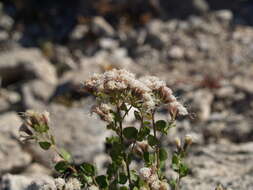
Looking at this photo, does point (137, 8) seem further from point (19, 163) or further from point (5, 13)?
point (19, 163)

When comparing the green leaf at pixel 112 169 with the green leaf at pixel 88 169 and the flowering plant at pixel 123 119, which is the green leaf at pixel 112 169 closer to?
the flowering plant at pixel 123 119

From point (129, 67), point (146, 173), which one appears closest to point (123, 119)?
point (146, 173)

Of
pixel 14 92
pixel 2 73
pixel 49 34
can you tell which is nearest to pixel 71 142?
pixel 14 92

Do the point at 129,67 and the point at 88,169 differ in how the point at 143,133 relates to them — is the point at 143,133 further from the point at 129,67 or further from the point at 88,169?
the point at 129,67

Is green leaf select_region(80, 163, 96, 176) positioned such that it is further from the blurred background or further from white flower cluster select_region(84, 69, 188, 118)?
the blurred background

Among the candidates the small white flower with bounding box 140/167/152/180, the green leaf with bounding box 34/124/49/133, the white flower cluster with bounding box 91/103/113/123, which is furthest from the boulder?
the small white flower with bounding box 140/167/152/180

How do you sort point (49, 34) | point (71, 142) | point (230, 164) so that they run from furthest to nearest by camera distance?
point (49, 34) → point (71, 142) → point (230, 164)
